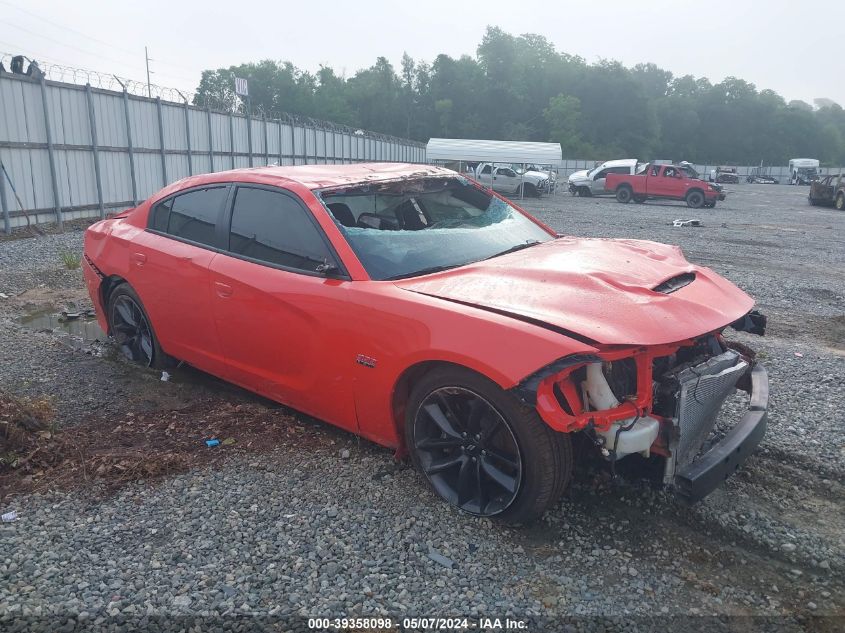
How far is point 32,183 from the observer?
12.8 m

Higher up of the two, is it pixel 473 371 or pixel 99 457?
pixel 473 371

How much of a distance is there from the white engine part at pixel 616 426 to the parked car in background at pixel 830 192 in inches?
1116

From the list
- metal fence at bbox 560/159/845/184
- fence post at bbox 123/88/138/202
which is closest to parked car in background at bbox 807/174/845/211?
fence post at bbox 123/88/138/202

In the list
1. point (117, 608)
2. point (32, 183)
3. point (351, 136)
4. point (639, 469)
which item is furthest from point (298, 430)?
point (351, 136)

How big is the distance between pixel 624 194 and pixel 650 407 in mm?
28163

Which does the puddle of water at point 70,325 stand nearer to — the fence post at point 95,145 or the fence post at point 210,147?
the fence post at point 95,145

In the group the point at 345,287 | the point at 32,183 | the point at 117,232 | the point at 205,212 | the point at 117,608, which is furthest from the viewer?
the point at 32,183

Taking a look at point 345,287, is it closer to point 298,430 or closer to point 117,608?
point 298,430

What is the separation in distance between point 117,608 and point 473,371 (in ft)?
5.49

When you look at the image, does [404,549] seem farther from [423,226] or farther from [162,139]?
[162,139]

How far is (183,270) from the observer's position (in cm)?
429

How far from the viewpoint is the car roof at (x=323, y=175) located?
157 inches

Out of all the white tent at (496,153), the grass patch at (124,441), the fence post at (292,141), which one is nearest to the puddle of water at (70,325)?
the grass patch at (124,441)

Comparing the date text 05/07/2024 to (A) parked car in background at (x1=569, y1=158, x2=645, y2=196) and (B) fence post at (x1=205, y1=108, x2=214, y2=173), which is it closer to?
(B) fence post at (x1=205, y1=108, x2=214, y2=173)
